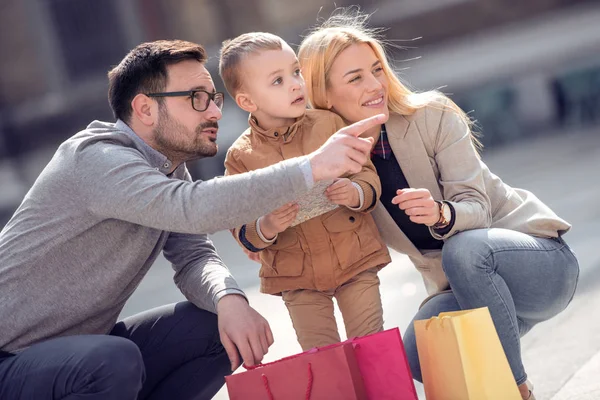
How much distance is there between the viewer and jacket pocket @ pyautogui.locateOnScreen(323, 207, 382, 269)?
272 centimetres

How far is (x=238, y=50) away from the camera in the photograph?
9.12 ft

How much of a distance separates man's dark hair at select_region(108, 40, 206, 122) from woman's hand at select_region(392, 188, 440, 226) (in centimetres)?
77

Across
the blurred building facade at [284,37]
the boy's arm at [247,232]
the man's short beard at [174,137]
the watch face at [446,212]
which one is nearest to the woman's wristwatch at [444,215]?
the watch face at [446,212]

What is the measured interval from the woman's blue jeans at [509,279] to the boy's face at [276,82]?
2.00 ft

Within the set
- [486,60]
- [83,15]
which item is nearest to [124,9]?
[83,15]

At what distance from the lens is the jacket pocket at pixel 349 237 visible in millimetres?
2721

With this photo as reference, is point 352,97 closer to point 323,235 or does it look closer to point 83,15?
point 323,235

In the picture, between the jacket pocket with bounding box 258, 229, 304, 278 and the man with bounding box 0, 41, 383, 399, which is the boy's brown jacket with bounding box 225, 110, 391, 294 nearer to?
the jacket pocket with bounding box 258, 229, 304, 278

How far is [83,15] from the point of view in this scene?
17.3 meters

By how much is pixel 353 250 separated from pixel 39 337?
36.5 inches

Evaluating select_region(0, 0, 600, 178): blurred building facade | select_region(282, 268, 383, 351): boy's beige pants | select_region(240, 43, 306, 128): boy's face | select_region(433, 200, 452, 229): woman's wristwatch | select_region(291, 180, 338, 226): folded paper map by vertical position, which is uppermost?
select_region(240, 43, 306, 128): boy's face

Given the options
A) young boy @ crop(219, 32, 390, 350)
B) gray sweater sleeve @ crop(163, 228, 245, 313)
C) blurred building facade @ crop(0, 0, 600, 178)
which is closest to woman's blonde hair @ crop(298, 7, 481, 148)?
young boy @ crop(219, 32, 390, 350)

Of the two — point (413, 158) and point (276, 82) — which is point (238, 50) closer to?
point (276, 82)

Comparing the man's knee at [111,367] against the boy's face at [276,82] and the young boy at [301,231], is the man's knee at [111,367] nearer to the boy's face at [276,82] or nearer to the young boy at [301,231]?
the young boy at [301,231]
